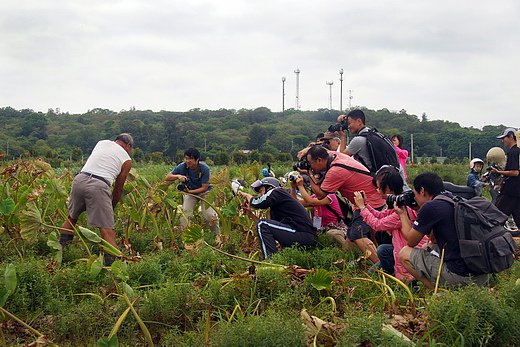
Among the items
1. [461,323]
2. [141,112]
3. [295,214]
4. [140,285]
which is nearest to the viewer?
[461,323]

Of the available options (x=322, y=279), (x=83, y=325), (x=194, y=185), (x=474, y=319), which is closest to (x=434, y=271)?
(x=322, y=279)

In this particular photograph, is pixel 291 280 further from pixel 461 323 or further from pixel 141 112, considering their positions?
pixel 141 112

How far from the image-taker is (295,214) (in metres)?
5.88

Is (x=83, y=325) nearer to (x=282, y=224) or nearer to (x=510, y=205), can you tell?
(x=282, y=224)

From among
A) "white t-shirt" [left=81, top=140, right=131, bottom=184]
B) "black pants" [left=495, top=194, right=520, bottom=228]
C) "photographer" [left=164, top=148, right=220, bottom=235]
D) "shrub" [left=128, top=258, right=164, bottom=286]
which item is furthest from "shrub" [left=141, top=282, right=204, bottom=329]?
"black pants" [left=495, top=194, right=520, bottom=228]

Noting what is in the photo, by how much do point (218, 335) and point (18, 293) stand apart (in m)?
2.01

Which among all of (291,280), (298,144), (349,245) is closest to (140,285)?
(291,280)

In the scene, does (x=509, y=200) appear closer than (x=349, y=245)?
No

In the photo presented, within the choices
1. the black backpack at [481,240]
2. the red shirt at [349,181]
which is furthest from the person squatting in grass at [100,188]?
the black backpack at [481,240]

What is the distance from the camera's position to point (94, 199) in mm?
5855

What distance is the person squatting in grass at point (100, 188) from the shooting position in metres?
5.86

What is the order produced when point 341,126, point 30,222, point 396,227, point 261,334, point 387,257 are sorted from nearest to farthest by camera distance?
point 261,334 → point 396,227 → point 387,257 → point 30,222 → point 341,126

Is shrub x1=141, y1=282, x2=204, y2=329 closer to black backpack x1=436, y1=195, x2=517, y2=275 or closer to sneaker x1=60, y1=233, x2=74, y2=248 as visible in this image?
black backpack x1=436, y1=195, x2=517, y2=275

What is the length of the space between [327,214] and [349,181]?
0.79m
